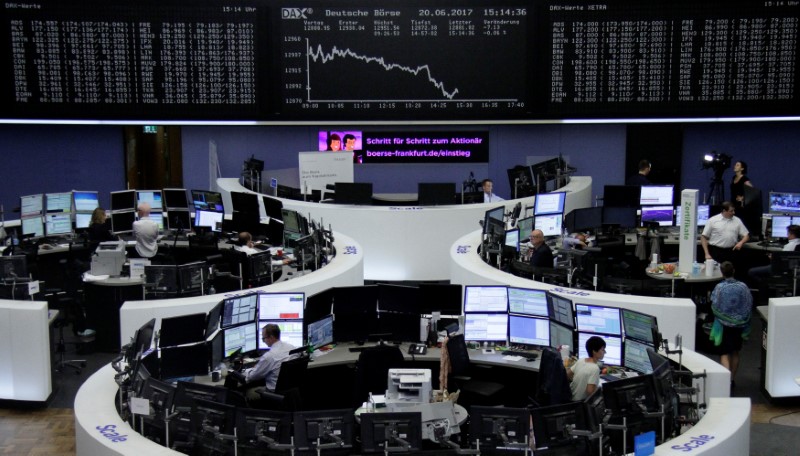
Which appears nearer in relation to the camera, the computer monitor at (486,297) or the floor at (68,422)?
the floor at (68,422)

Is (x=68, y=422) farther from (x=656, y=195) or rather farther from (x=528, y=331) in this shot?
(x=656, y=195)

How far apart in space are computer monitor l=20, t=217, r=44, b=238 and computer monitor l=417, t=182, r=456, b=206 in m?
5.01

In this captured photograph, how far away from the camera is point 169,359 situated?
304 inches

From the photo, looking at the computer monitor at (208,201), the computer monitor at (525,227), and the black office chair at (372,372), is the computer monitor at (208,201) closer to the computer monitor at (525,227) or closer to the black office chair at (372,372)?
the computer monitor at (525,227)

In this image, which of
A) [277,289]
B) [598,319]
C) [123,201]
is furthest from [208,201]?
[598,319]

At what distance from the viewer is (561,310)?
8.37m

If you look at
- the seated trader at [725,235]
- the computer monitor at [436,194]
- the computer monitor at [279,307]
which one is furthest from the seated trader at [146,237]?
the seated trader at [725,235]

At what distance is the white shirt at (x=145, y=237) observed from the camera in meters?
12.2

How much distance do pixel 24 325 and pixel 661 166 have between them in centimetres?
1116

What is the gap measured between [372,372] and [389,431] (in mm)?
1941

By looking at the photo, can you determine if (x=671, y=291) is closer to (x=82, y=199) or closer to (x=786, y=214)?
(x=786, y=214)

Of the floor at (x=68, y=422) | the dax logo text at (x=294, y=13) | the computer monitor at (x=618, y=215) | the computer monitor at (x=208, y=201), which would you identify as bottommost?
the floor at (x=68, y=422)

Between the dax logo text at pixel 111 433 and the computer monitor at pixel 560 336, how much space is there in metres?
3.70

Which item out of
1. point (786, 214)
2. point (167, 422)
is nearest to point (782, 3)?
point (786, 214)
